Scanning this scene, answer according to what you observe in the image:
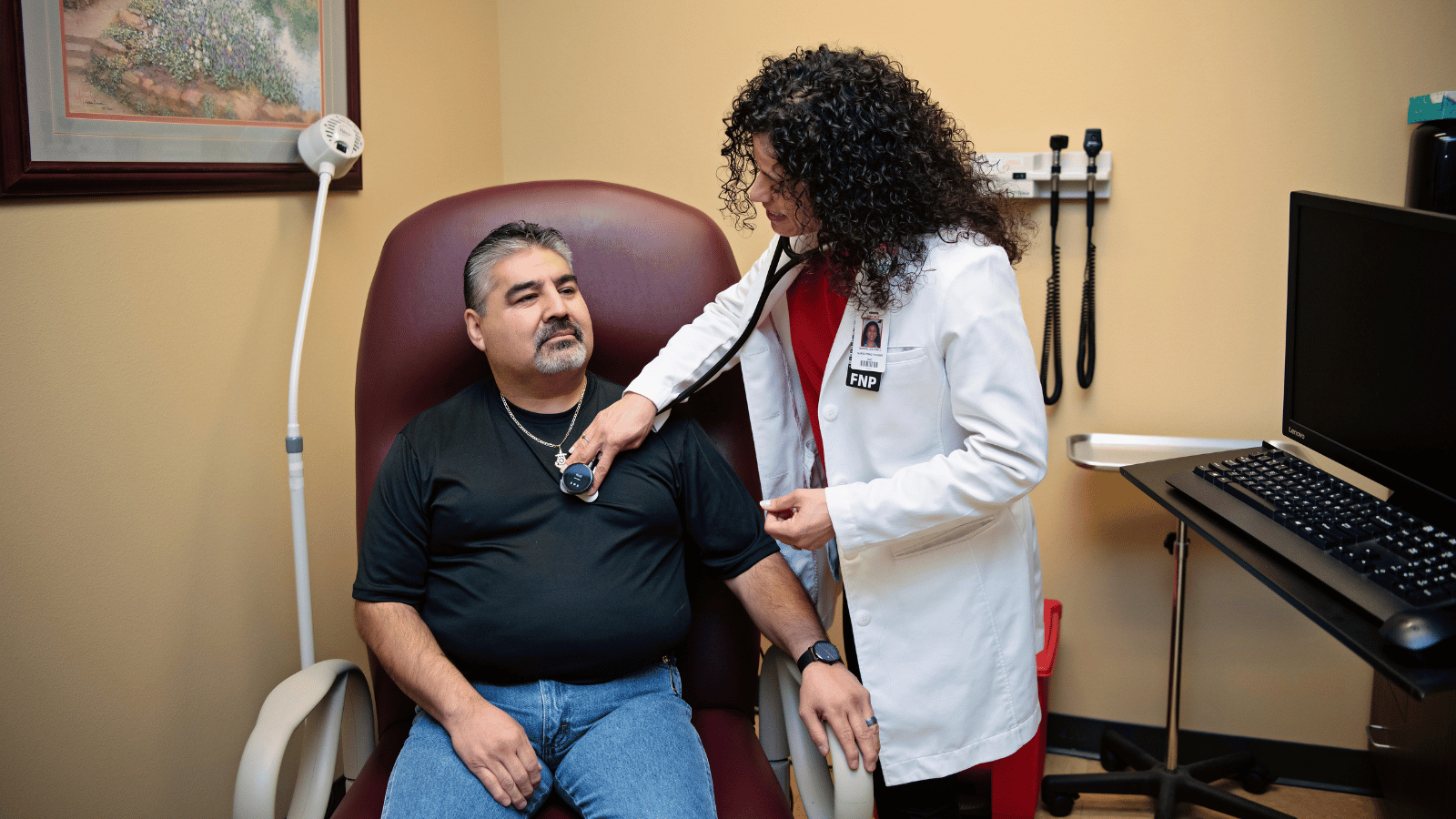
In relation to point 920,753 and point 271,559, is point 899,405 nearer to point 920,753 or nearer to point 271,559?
point 920,753

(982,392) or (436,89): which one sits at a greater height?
(436,89)

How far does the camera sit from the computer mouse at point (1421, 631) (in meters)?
0.97

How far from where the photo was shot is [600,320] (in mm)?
1663

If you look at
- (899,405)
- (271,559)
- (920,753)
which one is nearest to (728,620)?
(920,753)

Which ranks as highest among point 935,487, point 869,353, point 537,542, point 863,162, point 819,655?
point 863,162

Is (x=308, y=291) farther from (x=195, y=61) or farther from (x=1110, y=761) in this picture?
(x=1110, y=761)

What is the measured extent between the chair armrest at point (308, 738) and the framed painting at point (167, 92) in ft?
2.62

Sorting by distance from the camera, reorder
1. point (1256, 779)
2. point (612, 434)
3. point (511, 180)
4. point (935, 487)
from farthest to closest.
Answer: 1. point (511, 180)
2. point (1256, 779)
3. point (612, 434)
4. point (935, 487)

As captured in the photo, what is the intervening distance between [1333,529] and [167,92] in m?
1.81

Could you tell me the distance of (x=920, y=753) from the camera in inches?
55.6

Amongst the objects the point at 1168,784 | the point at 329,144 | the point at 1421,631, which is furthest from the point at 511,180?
the point at 1421,631

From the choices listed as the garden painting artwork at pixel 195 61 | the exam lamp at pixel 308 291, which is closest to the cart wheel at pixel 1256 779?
the exam lamp at pixel 308 291

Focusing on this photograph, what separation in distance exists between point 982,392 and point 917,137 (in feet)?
1.16

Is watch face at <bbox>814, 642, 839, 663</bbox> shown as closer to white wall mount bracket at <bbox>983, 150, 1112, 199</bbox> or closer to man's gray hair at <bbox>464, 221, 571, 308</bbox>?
man's gray hair at <bbox>464, 221, 571, 308</bbox>
